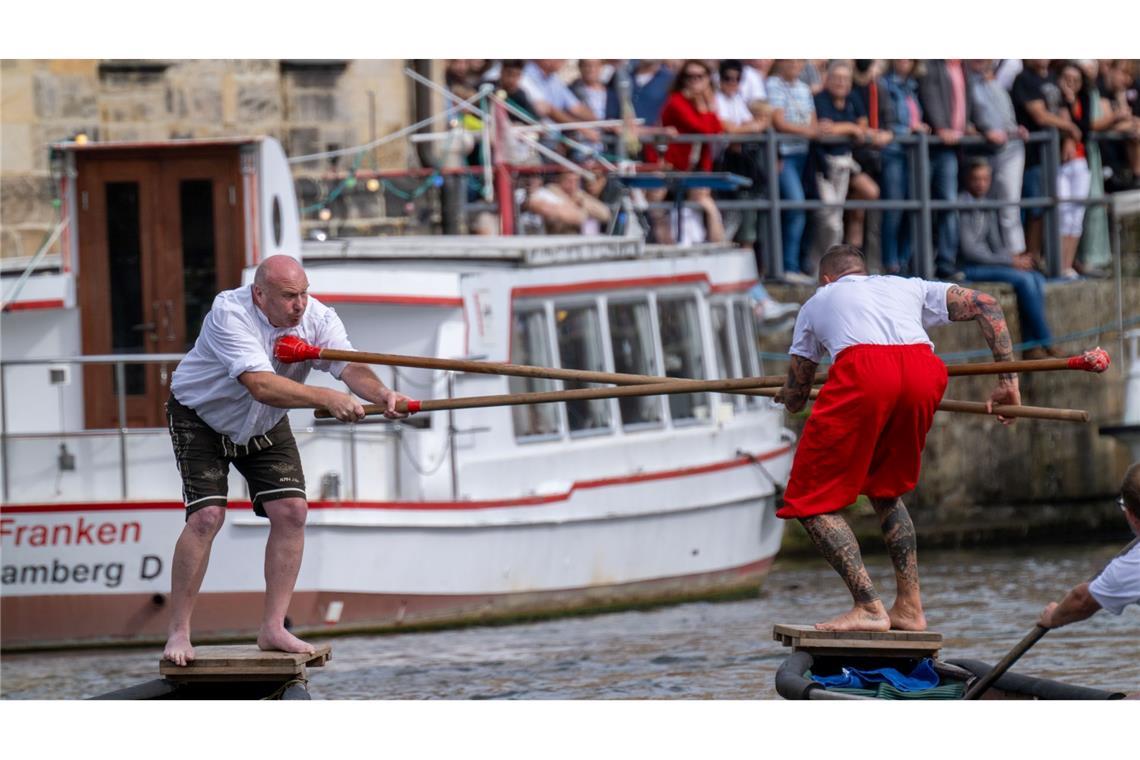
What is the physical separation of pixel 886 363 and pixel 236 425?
2.56 meters

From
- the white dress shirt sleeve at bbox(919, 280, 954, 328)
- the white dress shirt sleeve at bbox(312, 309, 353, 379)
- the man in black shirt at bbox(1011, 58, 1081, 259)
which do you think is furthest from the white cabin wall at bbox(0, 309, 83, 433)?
the man in black shirt at bbox(1011, 58, 1081, 259)

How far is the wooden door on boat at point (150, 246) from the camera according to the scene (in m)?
14.9

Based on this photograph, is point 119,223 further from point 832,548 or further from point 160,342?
point 832,548

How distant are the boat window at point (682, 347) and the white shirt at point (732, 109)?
2522 mm

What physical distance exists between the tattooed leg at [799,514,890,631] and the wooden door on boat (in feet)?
22.2

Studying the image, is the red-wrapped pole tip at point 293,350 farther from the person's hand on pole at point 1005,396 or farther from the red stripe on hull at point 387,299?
the red stripe on hull at point 387,299

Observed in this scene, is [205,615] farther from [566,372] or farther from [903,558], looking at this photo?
[903,558]

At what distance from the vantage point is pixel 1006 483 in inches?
813

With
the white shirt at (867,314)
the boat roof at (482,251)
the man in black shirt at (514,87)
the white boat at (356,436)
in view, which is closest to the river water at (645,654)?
the white boat at (356,436)

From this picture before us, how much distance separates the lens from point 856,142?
19.3 metres

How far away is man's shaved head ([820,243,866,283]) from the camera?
29.7 ft

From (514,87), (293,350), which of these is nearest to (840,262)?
(293,350)

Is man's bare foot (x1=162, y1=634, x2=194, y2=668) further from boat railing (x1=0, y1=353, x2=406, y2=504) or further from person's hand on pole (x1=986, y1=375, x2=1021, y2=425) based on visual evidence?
boat railing (x1=0, y1=353, x2=406, y2=504)

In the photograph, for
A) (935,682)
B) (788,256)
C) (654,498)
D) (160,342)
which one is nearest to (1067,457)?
(788,256)
